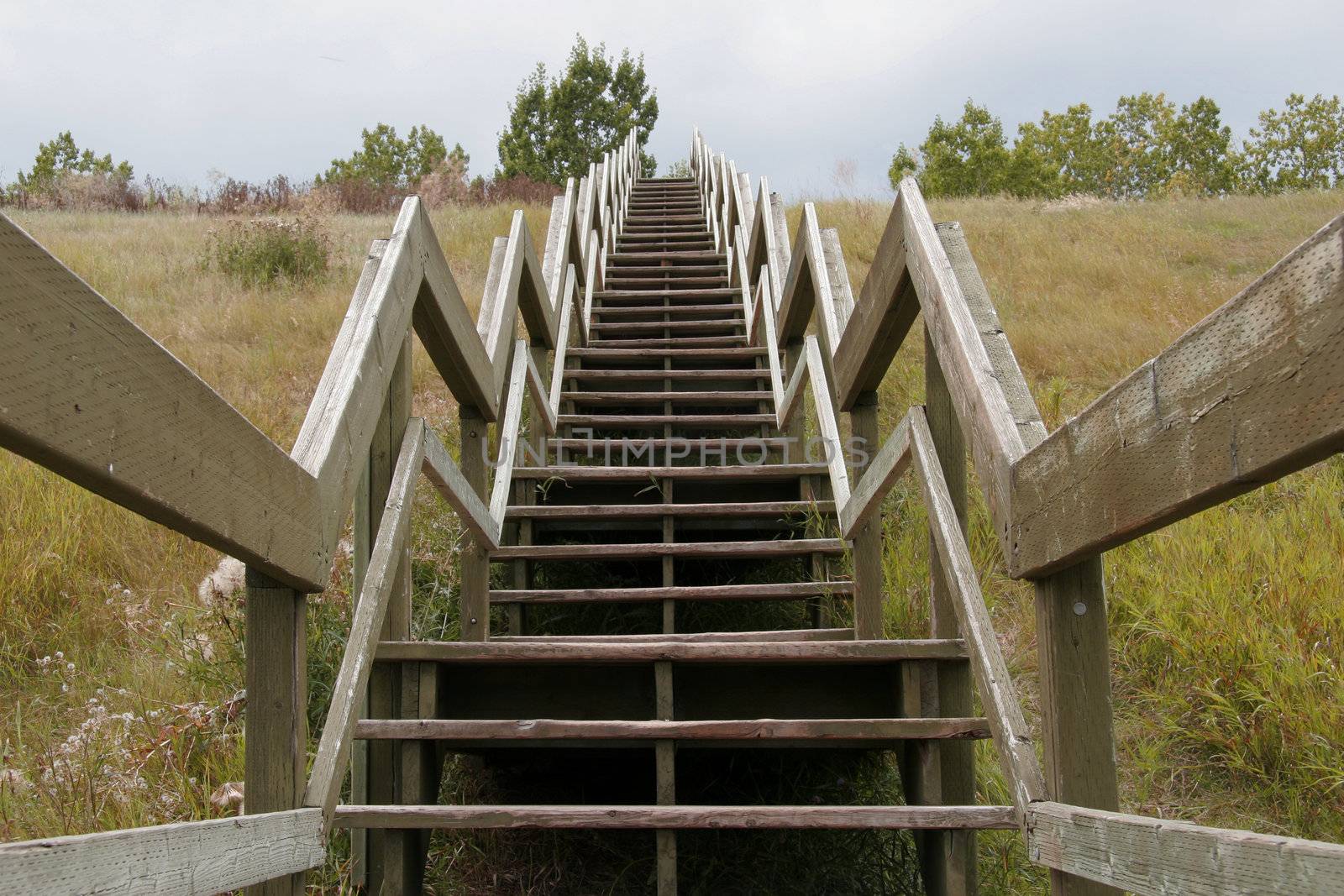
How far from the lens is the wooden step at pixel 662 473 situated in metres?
4.11

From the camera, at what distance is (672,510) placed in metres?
3.97

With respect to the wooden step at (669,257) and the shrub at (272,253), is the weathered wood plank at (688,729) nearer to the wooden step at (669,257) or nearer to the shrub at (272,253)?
the wooden step at (669,257)

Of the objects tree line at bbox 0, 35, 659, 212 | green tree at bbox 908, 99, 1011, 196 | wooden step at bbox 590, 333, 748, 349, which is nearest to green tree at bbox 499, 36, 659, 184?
tree line at bbox 0, 35, 659, 212

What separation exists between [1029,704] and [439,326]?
2208 millimetres

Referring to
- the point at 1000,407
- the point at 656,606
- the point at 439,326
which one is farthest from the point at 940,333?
the point at 656,606

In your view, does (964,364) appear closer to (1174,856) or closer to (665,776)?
(1174,856)

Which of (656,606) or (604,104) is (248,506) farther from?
(604,104)

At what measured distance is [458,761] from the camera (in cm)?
308

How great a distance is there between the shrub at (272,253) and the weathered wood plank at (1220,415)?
8317mm

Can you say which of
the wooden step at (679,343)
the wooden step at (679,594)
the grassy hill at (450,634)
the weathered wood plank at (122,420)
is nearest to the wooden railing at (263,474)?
the weathered wood plank at (122,420)

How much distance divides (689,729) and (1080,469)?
4.07 ft

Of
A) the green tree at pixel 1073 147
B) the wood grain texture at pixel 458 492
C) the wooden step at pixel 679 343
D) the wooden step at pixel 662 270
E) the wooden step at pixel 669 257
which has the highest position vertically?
the green tree at pixel 1073 147

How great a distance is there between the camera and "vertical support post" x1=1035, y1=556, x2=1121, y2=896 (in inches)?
64.4

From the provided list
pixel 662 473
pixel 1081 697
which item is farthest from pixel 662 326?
pixel 1081 697
